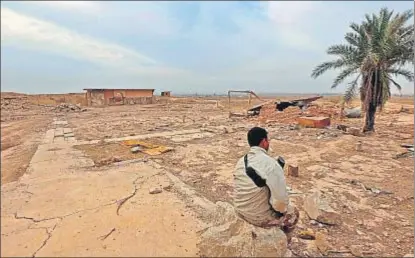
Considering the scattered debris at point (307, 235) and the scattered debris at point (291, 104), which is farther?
the scattered debris at point (291, 104)

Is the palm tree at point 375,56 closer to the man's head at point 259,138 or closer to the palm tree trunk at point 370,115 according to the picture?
the palm tree trunk at point 370,115

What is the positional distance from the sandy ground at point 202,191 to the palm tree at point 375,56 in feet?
6.40

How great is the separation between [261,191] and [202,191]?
250 cm

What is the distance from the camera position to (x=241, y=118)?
17.5m

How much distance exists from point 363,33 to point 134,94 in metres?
22.1

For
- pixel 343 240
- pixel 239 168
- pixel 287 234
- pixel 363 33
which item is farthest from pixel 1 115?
pixel 363 33

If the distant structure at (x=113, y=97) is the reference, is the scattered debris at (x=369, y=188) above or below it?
below

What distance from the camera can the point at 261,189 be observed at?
2.59 m

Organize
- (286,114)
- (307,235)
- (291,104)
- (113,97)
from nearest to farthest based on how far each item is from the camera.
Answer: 1. (307,235)
2. (286,114)
3. (291,104)
4. (113,97)

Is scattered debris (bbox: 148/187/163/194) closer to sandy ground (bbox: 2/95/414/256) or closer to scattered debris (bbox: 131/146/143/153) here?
sandy ground (bbox: 2/95/414/256)

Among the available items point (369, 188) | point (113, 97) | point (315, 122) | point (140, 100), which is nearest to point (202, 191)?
point (369, 188)

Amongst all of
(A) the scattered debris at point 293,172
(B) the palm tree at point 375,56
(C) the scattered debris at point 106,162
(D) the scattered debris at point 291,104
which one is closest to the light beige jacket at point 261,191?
(A) the scattered debris at point 293,172

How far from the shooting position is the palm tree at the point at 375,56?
10883 mm

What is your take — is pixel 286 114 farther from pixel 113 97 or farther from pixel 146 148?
pixel 113 97
